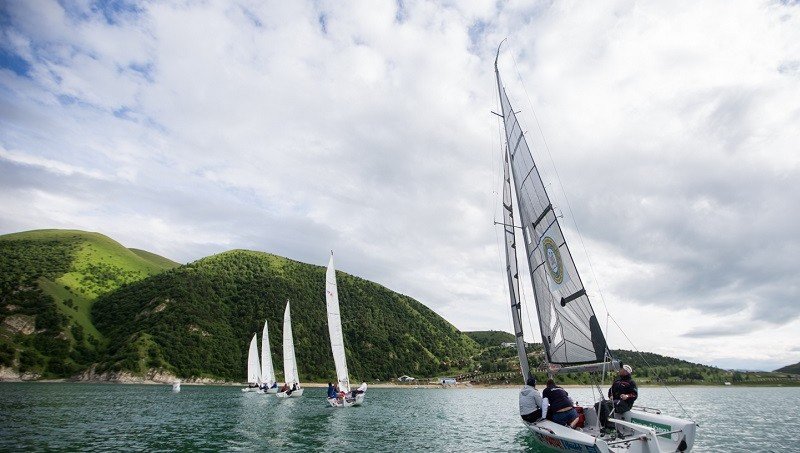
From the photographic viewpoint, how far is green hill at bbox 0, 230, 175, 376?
119812 mm

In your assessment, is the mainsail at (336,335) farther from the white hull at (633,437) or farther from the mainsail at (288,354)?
the white hull at (633,437)

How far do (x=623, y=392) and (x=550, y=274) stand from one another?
17.9ft

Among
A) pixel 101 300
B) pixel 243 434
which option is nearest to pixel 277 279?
pixel 101 300

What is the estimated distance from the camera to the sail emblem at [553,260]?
19172mm

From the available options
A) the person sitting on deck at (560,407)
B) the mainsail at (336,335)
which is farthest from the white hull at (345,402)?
the person sitting on deck at (560,407)

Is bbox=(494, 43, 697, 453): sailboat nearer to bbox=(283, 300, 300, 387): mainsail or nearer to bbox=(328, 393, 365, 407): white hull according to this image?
bbox=(328, 393, 365, 407): white hull

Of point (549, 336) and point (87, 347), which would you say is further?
point (87, 347)

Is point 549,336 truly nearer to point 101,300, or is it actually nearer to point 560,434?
point 560,434

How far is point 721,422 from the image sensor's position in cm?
3988

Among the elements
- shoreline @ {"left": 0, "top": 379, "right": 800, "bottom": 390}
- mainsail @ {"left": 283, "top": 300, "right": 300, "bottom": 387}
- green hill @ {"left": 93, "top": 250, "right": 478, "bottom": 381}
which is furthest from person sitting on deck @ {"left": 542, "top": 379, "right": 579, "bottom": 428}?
green hill @ {"left": 93, "top": 250, "right": 478, "bottom": 381}

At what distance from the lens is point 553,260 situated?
64.5 feet

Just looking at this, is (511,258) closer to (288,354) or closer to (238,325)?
(288,354)

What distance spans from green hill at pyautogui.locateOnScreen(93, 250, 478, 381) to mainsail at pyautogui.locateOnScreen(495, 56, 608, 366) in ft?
443

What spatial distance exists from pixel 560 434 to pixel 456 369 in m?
177
